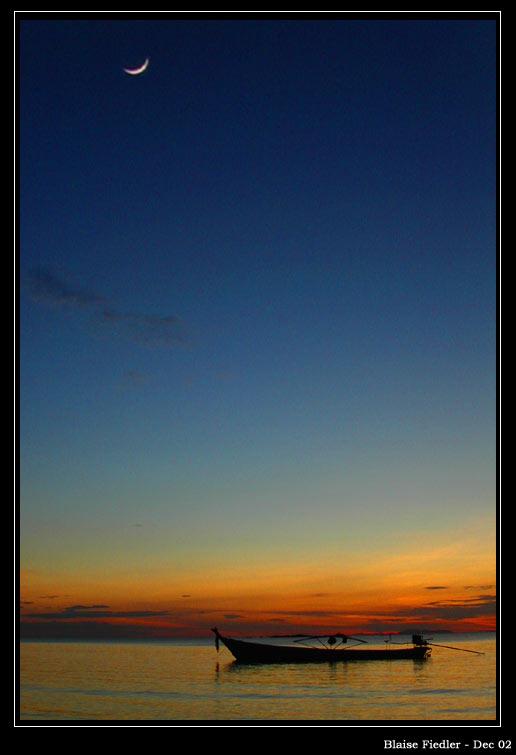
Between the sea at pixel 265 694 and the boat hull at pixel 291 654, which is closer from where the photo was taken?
the sea at pixel 265 694

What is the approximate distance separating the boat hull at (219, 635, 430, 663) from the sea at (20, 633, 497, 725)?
1398mm

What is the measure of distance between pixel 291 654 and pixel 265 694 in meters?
11.2

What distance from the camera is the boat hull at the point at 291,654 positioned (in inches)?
2344

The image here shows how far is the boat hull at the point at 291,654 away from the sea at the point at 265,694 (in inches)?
55.0

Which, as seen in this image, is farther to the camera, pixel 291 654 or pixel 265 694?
pixel 291 654

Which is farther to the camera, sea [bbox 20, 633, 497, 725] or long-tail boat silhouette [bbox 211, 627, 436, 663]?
long-tail boat silhouette [bbox 211, 627, 436, 663]

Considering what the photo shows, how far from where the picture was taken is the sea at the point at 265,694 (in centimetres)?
4131

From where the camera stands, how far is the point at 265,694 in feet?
160

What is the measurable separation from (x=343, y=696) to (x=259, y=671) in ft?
58.1

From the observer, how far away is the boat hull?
59.5m

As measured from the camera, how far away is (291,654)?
5978 centimetres

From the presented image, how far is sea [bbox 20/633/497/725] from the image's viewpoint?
→ 1626 inches

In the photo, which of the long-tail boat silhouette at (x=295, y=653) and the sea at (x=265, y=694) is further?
the long-tail boat silhouette at (x=295, y=653)
